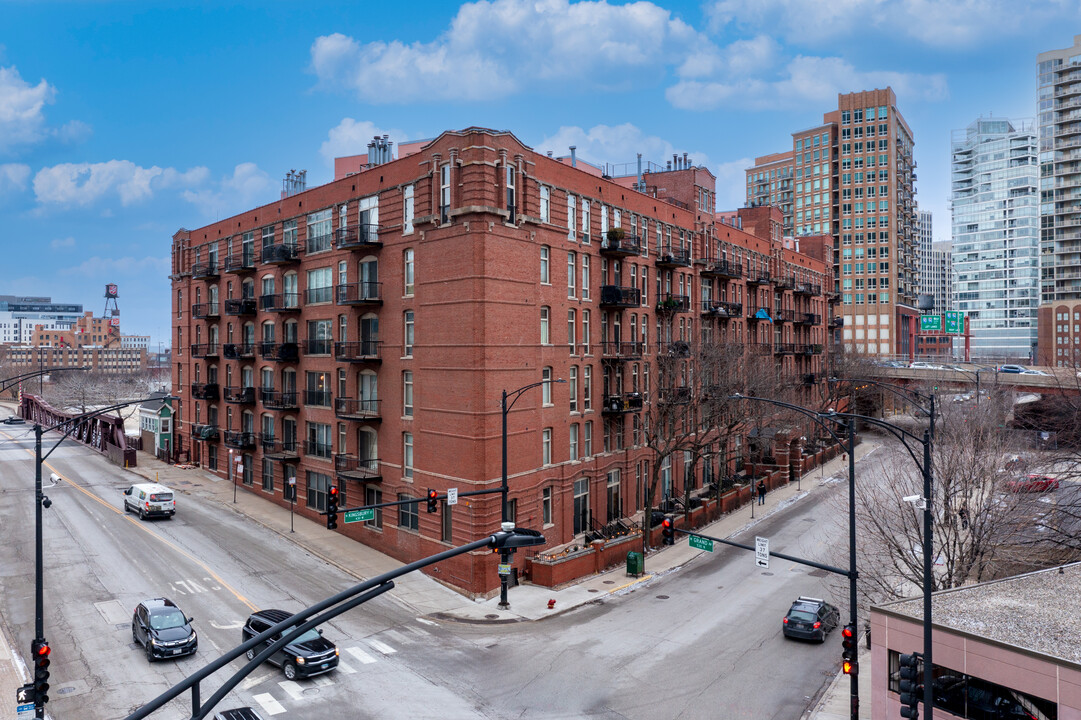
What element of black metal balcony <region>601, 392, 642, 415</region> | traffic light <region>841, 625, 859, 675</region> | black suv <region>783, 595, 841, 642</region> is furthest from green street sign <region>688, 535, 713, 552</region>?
black metal balcony <region>601, 392, 642, 415</region>

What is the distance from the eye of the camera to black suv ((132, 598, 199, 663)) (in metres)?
22.5

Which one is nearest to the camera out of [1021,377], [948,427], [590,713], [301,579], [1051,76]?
[590,713]

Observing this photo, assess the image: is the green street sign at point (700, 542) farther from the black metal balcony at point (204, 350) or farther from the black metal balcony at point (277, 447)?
the black metal balcony at point (204, 350)

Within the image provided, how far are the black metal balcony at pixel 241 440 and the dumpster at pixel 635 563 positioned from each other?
27566 mm

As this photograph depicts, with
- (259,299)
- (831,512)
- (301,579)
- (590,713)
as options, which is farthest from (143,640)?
(831,512)

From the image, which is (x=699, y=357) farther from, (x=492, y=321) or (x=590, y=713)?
(x=590, y=713)

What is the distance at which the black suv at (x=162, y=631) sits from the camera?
22.5m

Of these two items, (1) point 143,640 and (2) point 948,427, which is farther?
(2) point 948,427

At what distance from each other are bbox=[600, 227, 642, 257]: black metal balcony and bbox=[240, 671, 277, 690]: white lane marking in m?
26.7

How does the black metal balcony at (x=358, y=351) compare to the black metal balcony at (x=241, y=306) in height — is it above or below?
below

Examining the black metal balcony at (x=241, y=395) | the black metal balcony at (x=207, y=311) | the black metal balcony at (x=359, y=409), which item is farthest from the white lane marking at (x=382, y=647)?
the black metal balcony at (x=207, y=311)

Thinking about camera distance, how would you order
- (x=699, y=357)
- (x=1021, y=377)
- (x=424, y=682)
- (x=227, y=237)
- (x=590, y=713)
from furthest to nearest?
1. (x=1021, y=377)
2. (x=227, y=237)
3. (x=699, y=357)
4. (x=424, y=682)
5. (x=590, y=713)

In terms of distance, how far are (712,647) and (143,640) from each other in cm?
1966

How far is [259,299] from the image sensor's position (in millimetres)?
46781
